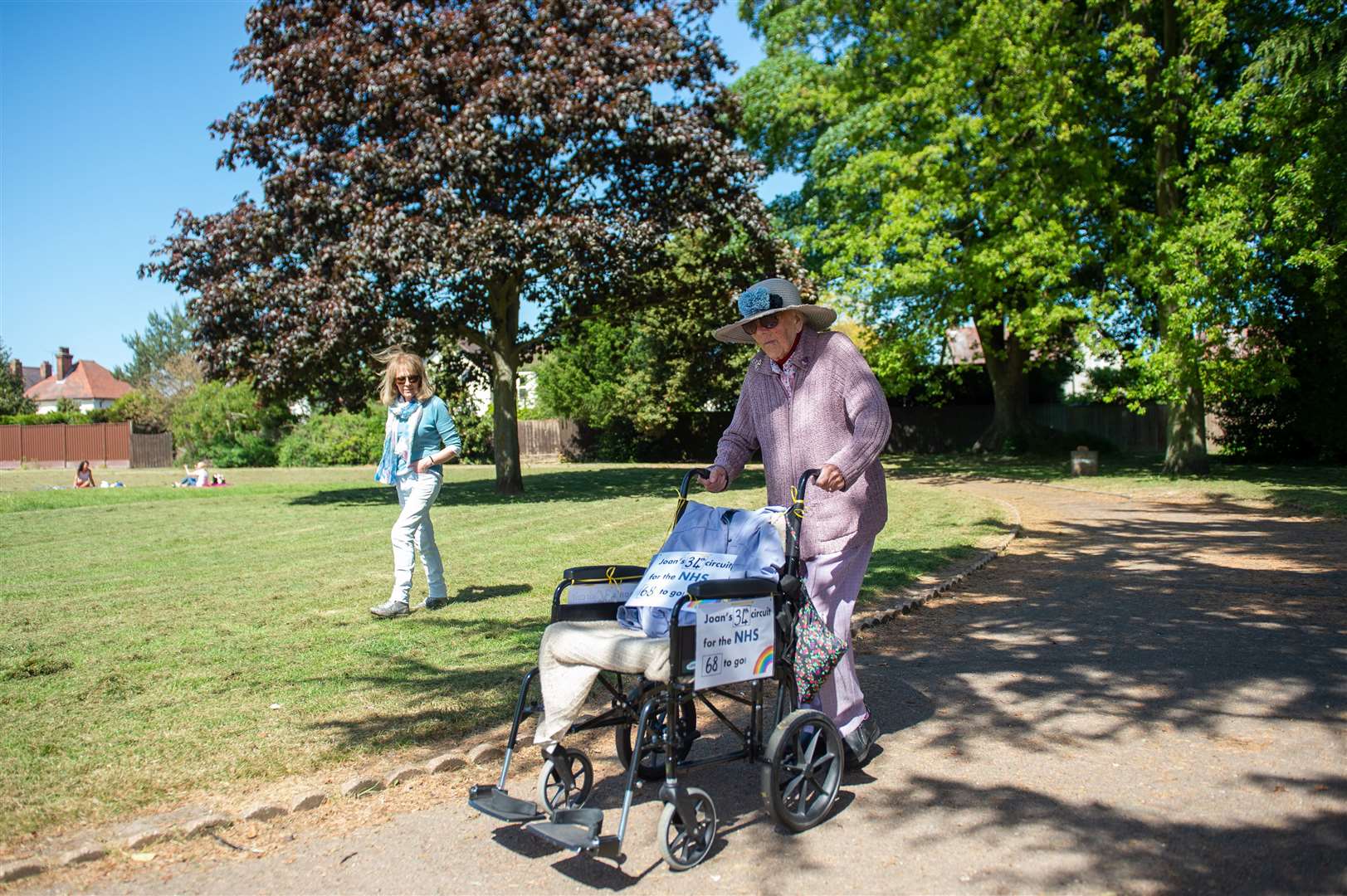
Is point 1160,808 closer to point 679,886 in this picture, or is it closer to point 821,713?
point 821,713

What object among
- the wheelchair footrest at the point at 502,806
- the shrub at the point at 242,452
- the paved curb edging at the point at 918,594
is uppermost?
the shrub at the point at 242,452

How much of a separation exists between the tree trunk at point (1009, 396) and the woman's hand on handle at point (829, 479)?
30542 millimetres

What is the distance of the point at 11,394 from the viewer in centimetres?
7394

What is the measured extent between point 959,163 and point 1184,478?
27.7 feet

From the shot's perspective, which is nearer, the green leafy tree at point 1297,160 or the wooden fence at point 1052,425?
the green leafy tree at point 1297,160

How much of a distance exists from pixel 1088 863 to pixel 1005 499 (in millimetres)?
16318

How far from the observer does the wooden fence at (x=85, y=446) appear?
50.9 m

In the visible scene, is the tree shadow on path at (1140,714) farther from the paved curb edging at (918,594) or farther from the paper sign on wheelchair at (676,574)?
the paper sign on wheelchair at (676,574)

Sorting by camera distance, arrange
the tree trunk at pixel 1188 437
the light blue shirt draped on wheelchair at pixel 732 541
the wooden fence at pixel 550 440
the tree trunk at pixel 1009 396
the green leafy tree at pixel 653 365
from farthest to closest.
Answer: the wooden fence at pixel 550 440
the tree trunk at pixel 1009 396
the green leafy tree at pixel 653 365
the tree trunk at pixel 1188 437
the light blue shirt draped on wheelchair at pixel 732 541

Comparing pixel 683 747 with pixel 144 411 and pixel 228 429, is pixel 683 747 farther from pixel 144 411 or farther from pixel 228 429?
pixel 144 411

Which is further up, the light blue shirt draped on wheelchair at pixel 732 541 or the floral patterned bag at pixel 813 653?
the light blue shirt draped on wheelchair at pixel 732 541

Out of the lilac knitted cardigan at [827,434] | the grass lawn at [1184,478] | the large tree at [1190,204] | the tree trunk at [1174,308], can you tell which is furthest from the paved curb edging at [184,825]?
the tree trunk at [1174,308]

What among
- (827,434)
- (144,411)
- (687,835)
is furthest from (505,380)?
(144,411)

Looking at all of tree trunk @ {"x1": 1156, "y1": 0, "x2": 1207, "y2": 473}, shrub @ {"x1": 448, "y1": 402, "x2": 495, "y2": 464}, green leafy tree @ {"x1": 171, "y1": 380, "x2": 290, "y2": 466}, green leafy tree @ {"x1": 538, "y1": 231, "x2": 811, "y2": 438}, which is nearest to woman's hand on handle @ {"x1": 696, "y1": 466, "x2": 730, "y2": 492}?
tree trunk @ {"x1": 1156, "y1": 0, "x2": 1207, "y2": 473}
